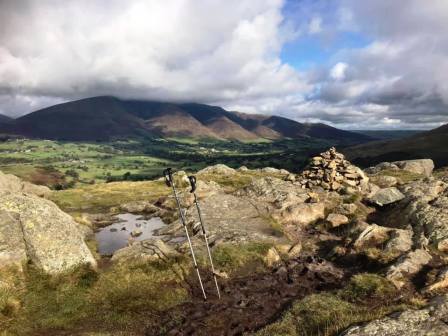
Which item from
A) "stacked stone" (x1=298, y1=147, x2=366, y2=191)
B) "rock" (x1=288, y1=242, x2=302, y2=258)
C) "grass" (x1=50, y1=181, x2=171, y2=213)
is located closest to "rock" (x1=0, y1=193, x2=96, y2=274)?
"rock" (x1=288, y1=242, x2=302, y2=258)

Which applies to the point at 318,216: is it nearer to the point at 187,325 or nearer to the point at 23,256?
the point at 187,325

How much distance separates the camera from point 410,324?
1491cm

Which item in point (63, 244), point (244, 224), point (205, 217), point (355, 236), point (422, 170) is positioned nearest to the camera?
point (63, 244)

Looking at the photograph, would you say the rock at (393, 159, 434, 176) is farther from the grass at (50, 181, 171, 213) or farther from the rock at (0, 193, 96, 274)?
the rock at (0, 193, 96, 274)

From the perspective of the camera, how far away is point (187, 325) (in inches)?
799

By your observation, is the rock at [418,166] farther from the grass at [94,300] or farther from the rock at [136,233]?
the grass at [94,300]

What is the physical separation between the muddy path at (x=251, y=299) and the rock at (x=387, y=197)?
19.8m

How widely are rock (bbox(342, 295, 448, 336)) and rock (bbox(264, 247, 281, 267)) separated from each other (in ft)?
44.7

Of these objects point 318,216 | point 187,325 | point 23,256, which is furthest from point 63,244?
point 318,216

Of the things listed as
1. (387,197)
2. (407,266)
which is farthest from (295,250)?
(387,197)

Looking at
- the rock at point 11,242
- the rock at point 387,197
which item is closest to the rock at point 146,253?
the rock at point 11,242

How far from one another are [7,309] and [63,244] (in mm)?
5693

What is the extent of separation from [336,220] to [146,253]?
864 inches

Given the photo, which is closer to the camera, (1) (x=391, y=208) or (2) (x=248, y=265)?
(2) (x=248, y=265)
